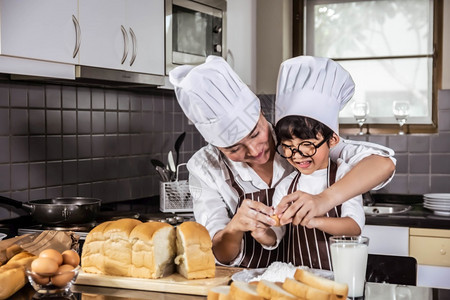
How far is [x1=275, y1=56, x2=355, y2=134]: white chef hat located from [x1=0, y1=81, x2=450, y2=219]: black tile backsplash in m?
1.35

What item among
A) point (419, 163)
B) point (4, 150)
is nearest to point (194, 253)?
point (4, 150)

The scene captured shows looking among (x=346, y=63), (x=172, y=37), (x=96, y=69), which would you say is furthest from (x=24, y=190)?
(x=346, y=63)

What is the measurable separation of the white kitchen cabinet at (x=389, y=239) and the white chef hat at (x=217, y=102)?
6.10 ft

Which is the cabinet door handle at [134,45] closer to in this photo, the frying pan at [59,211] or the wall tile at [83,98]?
the wall tile at [83,98]

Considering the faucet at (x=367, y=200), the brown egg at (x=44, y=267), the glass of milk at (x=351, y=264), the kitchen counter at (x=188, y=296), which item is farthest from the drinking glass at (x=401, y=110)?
the brown egg at (x=44, y=267)

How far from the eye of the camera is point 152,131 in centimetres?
348

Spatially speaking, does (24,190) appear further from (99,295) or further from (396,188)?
(396,188)

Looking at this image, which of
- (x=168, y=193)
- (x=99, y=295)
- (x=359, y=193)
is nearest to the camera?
(x=99, y=295)

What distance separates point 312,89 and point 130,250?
67 cm

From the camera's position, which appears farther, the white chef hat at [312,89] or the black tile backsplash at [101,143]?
the black tile backsplash at [101,143]

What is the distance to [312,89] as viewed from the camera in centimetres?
165

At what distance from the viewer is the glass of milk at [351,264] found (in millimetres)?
1322

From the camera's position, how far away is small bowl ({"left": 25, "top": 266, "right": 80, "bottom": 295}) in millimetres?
1340

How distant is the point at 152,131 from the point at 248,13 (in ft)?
3.29
